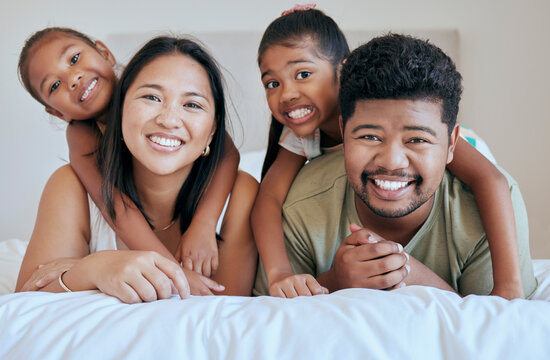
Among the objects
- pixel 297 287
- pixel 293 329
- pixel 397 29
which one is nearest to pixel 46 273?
pixel 297 287

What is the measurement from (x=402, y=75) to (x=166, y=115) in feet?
1.91

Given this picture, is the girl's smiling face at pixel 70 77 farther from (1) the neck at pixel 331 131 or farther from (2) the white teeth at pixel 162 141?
(1) the neck at pixel 331 131

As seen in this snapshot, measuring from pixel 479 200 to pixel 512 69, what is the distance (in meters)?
1.78

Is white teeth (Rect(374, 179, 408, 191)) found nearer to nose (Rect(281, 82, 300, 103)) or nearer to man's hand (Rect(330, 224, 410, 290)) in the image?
man's hand (Rect(330, 224, 410, 290))

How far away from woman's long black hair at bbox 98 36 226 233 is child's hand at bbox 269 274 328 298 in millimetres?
454

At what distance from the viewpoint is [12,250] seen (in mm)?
1951

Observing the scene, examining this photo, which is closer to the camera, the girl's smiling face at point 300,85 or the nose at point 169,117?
the nose at point 169,117

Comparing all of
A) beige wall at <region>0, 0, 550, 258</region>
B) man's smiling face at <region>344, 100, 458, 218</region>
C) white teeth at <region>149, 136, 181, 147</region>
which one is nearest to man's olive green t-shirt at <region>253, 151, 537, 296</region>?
man's smiling face at <region>344, 100, 458, 218</region>

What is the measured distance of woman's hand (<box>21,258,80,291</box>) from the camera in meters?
1.14

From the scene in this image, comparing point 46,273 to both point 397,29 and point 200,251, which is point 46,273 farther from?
point 397,29

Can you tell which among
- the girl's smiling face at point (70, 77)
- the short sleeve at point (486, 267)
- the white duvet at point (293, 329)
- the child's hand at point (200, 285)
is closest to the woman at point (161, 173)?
the child's hand at point (200, 285)

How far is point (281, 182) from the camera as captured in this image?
141 cm

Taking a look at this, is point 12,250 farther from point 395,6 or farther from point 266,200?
point 395,6

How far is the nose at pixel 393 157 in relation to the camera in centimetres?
105
